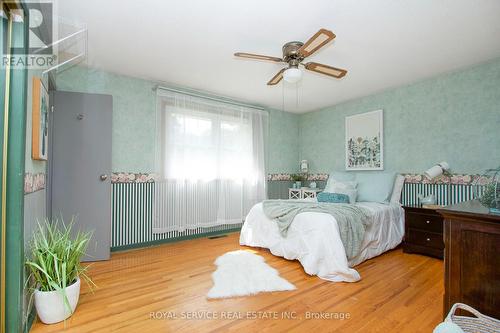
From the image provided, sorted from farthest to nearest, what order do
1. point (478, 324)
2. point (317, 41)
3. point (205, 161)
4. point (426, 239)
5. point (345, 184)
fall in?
point (205, 161), point (345, 184), point (426, 239), point (317, 41), point (478, 324)

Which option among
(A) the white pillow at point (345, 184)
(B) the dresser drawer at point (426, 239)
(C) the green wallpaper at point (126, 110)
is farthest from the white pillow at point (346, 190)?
(C) the green wallpaper at point (126, 110)

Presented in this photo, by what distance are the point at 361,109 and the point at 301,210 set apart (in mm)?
2543

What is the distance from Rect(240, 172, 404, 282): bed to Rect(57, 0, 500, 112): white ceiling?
6.06 ft

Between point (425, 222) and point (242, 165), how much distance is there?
2825 mm

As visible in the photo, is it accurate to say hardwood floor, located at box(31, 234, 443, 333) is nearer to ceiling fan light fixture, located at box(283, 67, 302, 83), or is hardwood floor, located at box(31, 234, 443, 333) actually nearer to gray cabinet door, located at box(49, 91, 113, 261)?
gray cabinet door, located at box(49, 91, 113, 261)

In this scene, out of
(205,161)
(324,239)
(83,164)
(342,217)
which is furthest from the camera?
(205,161)

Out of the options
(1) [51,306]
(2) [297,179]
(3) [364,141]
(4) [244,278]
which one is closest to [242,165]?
(2) [297,179]

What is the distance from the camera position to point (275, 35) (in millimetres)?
2357

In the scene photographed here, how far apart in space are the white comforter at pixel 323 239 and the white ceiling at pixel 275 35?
1851 millimetres

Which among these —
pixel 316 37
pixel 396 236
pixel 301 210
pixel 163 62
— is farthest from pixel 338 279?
pixel 163 62

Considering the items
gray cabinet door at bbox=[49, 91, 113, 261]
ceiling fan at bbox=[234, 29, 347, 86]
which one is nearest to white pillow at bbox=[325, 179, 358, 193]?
ceiling fan at bbox=[234, 29, 347, 86]

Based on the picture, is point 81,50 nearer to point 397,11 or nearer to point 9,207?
point 9,207

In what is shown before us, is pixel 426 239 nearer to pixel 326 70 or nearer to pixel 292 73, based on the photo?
pixel 326 70

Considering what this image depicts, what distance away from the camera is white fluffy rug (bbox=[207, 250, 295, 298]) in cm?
211
